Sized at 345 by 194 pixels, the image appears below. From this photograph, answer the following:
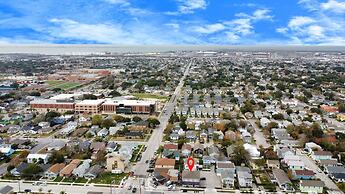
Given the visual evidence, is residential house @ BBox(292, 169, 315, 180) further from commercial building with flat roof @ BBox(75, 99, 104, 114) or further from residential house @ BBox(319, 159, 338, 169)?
commercial building with flat roof @ BBox(75, 99, 104, 114)

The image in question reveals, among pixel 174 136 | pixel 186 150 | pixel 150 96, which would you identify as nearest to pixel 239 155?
pixel 186 150

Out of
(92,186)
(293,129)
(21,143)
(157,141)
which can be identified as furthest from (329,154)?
(21,143)

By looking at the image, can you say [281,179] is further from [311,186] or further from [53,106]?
[53,106]

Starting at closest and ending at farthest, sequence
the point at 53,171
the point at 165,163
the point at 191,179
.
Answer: the point at 191,179 → the point at 53,171 → the point at 165,163

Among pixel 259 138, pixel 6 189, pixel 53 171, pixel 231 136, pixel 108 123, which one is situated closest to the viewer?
pixel 6 189

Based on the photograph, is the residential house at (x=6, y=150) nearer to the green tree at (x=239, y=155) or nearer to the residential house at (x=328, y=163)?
the green tree at (x=239, y=155)

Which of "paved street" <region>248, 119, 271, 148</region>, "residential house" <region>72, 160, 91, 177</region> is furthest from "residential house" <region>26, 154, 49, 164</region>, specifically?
"paved street" <region>248, 119, 271, 148</region>
